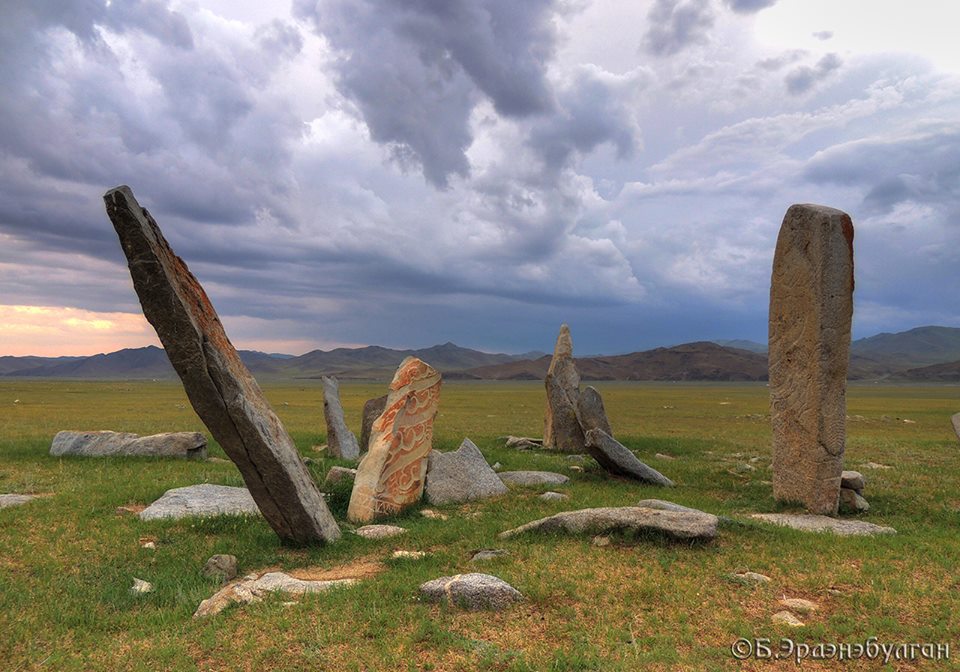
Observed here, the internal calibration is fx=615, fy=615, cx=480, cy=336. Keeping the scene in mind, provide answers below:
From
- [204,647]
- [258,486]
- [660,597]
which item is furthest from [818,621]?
[258,486]

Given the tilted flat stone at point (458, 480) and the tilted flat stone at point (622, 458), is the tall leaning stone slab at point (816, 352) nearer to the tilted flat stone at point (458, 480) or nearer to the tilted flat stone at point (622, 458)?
the tilted flat stone at point (622, 458)

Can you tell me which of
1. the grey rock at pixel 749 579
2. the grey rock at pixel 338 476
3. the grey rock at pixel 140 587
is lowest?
the grey rock at pixel 140 587

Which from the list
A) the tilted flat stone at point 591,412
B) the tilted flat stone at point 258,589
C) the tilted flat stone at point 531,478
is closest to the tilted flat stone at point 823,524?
the tilted flat stone at point 531,478

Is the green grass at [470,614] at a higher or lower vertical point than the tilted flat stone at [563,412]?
lower

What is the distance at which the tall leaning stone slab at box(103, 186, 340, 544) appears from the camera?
27.6 feet

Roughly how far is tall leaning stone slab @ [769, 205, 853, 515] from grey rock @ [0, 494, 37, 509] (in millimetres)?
16232

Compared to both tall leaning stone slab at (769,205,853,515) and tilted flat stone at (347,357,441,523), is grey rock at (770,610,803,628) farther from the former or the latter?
tilted flat stone at (347,357,441,523)

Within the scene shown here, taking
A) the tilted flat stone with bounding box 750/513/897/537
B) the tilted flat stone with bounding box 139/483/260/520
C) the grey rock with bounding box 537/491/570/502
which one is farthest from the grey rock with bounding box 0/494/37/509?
the tilted flat stone with bounding box 750/513/897/537

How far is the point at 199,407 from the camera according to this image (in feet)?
30.5

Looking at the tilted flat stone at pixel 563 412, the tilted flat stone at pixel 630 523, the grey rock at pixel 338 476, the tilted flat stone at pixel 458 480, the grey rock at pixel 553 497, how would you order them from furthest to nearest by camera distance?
the tilted flat stone at pixel 563 412, the grey rock at pixel 338 476, the tilted flat stone at pixel 458 480, the grey rock at pixel 553 497, the tilted flat stone at pixel 630 523

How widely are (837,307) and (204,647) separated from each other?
1265cm

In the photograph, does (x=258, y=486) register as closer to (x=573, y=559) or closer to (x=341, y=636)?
(x=341, y=636)

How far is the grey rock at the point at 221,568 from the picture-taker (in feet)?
28.8

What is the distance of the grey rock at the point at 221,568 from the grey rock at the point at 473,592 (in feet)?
10.2
